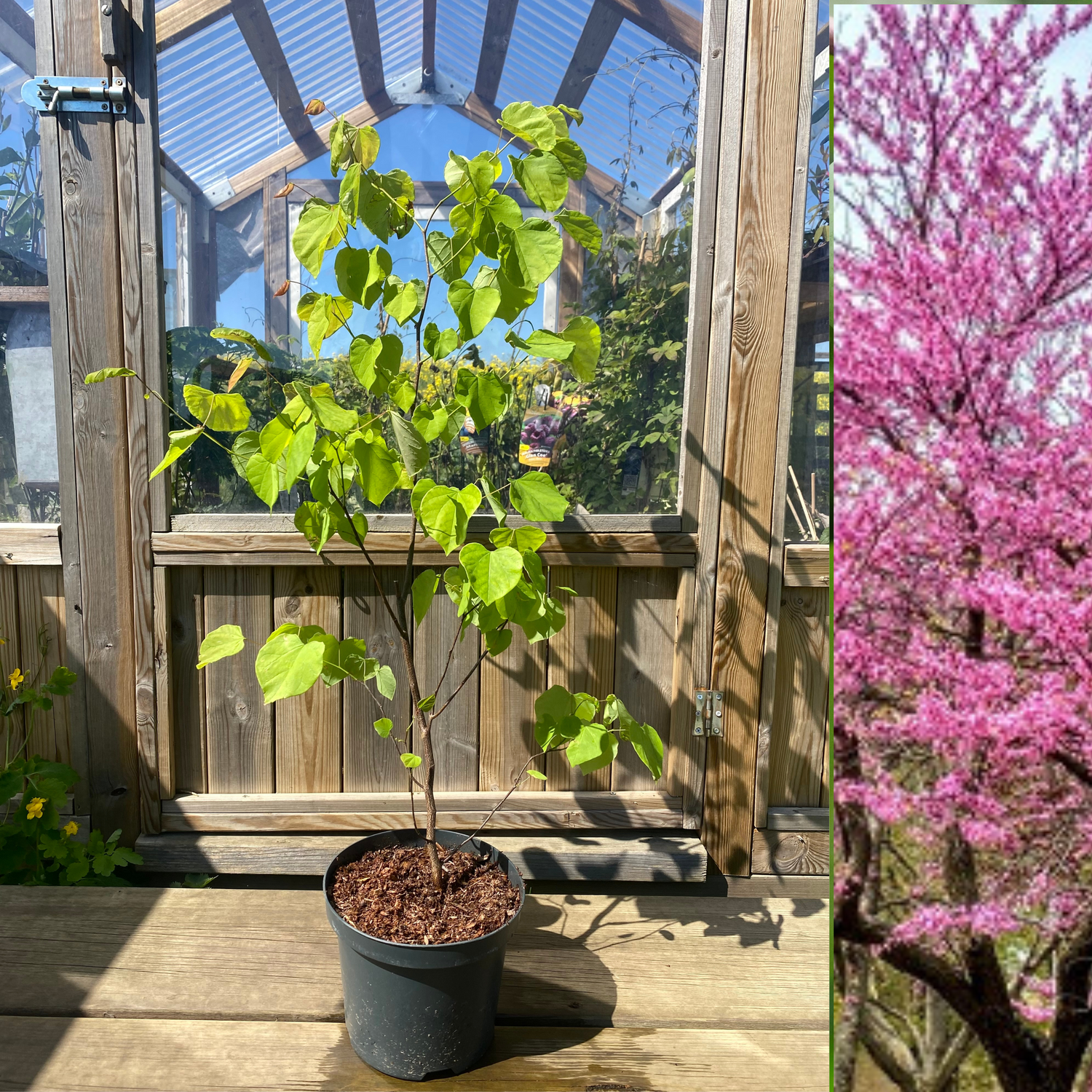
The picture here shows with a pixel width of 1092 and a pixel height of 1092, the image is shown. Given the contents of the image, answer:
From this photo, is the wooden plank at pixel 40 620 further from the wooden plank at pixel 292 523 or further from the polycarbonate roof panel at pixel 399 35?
the polycarbonate roof panel at pixel 399 35

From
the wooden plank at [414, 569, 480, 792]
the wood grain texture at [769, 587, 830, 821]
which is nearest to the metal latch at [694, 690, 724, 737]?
the wood grain texture at [769, 587, 830, 821]

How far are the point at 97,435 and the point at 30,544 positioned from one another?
283 mm

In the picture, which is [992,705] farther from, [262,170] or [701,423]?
[262,170]

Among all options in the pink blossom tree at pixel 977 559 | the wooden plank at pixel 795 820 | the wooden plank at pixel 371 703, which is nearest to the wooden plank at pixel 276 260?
the wooden plank at pixel 371 703

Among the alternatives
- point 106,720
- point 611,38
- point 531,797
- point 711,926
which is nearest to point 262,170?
point 611,38

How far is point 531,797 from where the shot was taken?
1938mm

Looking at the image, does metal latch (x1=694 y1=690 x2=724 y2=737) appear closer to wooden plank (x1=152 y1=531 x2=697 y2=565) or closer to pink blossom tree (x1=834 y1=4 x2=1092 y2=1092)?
wooden plank (x1=152 y1=531 x2=697 y2=565)

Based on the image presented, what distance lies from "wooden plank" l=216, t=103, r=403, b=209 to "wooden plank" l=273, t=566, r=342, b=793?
794mm

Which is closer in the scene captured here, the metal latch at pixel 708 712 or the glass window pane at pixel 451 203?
the glass window pane at pixel 451 203

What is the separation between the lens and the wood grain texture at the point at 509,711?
6.22 feet

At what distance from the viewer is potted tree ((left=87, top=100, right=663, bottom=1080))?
46.6 inches

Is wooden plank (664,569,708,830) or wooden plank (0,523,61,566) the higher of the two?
wooden plank (0,523,61,566)

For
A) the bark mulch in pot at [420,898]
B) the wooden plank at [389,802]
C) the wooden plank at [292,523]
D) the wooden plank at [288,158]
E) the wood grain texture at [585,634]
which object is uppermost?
the wooden plank at [288,158]

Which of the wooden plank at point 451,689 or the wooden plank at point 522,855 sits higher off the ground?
the wooden plank at point 451,689
